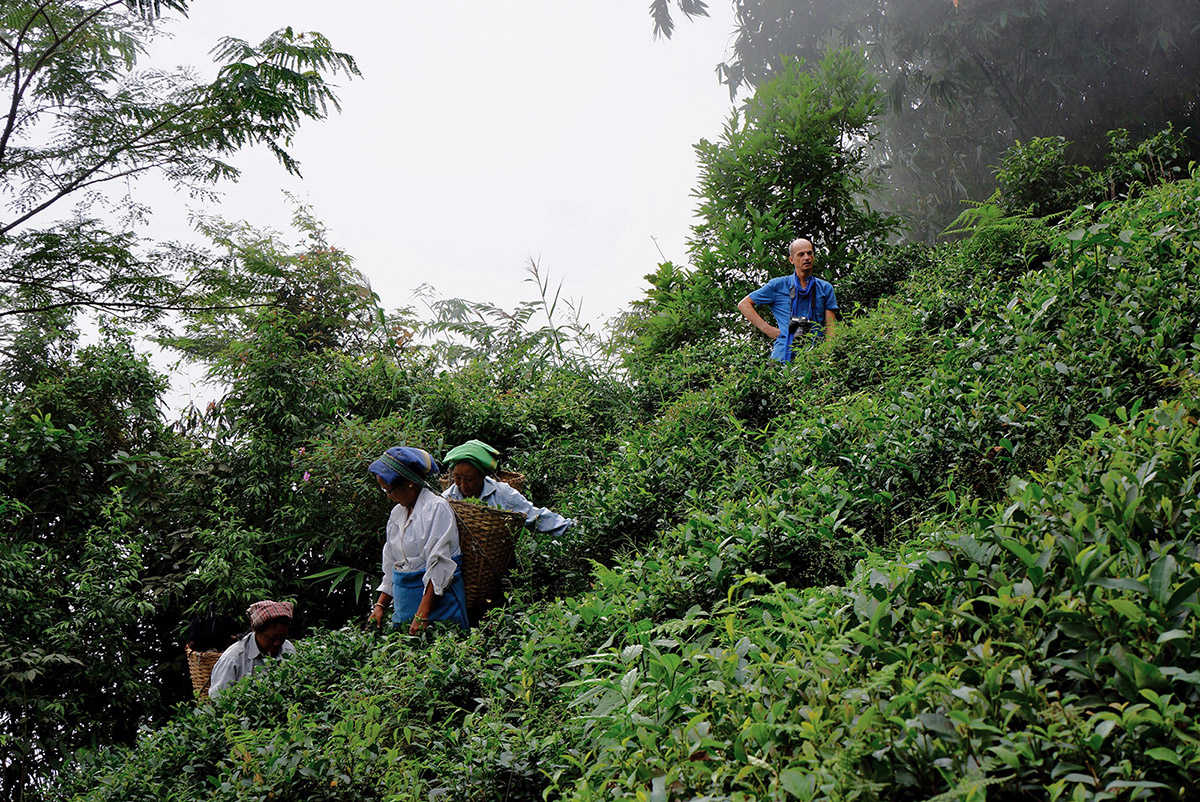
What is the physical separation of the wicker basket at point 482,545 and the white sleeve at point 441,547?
75mm

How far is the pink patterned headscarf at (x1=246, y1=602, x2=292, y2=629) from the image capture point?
4.96 m

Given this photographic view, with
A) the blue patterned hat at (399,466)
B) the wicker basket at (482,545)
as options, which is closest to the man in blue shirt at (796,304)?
the wicker basket at (482,545)

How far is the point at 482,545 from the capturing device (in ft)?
14.1

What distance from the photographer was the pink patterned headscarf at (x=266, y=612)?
4965mm

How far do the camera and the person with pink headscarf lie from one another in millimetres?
4403

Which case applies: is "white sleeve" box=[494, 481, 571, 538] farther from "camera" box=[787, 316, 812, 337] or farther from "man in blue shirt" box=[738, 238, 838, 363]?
"camera" box=[787, 316, 812, 337]

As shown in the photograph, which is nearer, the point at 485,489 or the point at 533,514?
the point at 533,514

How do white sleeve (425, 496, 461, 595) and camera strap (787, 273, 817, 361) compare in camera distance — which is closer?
white sleeve (425, 496, 461, 595)

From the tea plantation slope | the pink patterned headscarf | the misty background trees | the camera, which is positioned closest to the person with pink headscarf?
the pink patterned headscarf

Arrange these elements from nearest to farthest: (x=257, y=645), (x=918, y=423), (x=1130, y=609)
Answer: (x=1130, y=609) < (x=918, y=423) < (x=257, y=645)

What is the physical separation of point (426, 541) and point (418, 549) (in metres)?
0.13

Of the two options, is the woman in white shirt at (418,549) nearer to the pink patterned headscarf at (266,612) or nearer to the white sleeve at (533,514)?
the white sleeve at (533,514)

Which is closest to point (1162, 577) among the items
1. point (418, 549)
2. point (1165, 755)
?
point (1165, 755)

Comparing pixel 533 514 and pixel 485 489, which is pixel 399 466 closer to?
pixel 485 489
